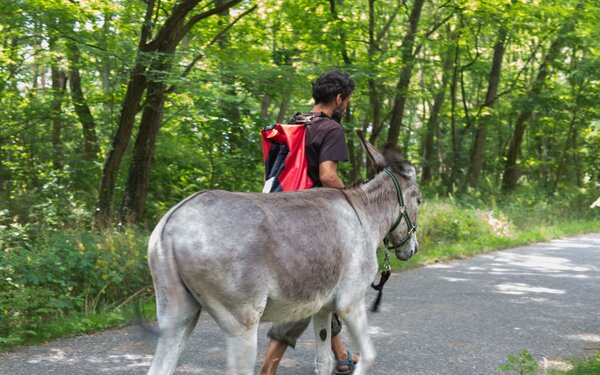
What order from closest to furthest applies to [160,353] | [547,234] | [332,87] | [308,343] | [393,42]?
1. [160,353]
2. [332,87]
3. [308,343]
4. [547,234]
5. [393,42]

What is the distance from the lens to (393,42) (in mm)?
18328

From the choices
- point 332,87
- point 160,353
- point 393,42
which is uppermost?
point 393,42

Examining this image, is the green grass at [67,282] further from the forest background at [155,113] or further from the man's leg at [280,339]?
the man's leg at [280,339]

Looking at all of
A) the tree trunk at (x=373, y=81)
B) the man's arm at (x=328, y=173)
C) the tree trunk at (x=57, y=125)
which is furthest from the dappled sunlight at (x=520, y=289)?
the tree trunk at (x=57, y=125)

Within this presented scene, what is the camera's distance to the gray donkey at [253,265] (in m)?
2.99

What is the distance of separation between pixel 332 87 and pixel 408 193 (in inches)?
37.3

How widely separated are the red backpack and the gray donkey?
32cm

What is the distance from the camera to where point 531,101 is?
24.2 m

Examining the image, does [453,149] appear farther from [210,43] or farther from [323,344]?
[323,344]

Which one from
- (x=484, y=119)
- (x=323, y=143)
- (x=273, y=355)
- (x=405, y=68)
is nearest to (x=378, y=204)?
(x=323, y=143)

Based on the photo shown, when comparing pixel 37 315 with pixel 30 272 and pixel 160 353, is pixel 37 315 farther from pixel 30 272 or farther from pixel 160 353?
pixel 160 353

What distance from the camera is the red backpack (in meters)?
4.06

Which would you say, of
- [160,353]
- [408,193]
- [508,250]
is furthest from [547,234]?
[160,353]

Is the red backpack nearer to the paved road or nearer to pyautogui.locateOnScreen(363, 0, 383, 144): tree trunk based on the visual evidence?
the paved road
